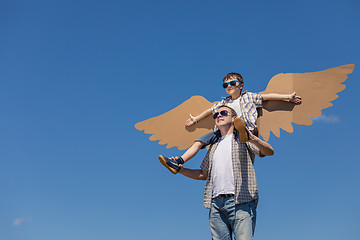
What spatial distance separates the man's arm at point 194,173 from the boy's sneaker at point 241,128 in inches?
34.0

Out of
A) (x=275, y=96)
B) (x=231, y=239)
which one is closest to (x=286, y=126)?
(x=275, y=96)

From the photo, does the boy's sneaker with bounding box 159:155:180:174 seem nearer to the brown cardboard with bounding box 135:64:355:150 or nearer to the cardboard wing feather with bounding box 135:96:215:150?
the cardboard wing feather with bounding box 135:96:215:150

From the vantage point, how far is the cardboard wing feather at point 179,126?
5.68 m

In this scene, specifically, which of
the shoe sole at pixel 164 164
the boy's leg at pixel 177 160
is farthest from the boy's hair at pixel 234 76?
the shoe sole at pixel 164 164

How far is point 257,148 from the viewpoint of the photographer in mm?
4594

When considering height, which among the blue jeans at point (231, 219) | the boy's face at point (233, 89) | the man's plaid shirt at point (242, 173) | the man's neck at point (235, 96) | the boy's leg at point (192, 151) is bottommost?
the blue jeans at point (231, 219)

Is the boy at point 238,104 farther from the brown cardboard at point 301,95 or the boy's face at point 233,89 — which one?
the brown cardboard at point 301,95

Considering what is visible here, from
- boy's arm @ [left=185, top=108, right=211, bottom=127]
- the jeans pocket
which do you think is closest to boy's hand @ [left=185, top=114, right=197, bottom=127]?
boy's arm @ [left=185, top=108, right=211, bottom=127]

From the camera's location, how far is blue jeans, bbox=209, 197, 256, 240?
4.28m

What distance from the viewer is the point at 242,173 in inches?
179

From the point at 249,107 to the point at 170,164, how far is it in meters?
1.23

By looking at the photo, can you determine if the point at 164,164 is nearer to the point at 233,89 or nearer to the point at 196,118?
the point at 196,118

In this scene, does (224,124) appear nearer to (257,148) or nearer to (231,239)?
(257,148)

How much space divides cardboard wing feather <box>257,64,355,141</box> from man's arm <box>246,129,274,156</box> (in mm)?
598
